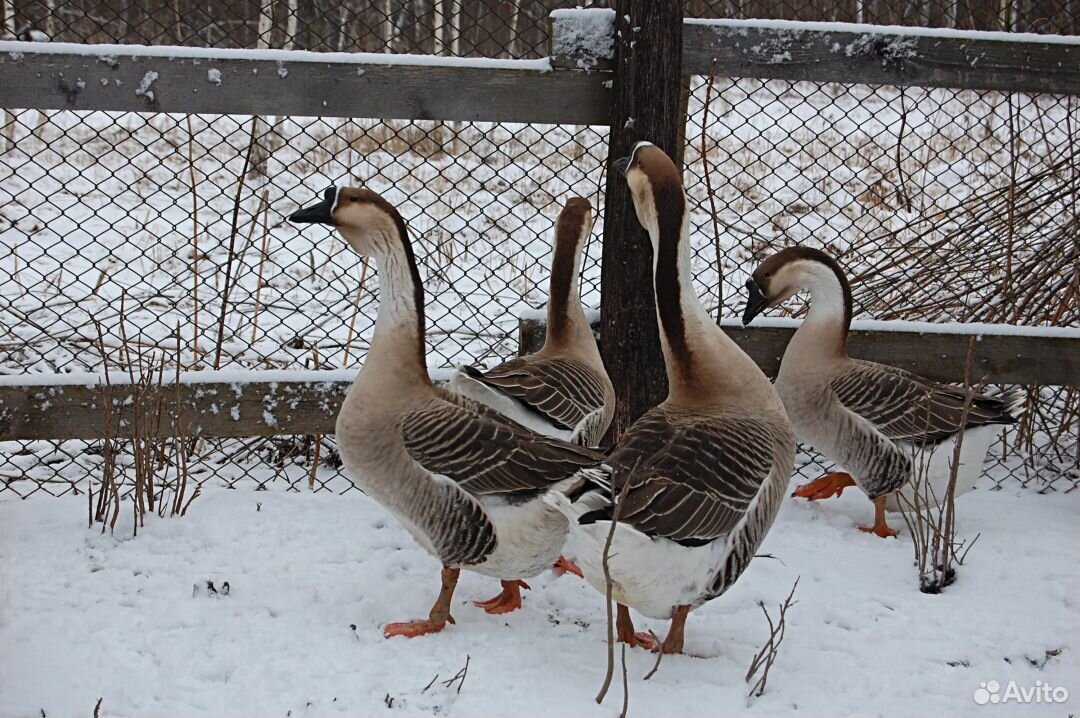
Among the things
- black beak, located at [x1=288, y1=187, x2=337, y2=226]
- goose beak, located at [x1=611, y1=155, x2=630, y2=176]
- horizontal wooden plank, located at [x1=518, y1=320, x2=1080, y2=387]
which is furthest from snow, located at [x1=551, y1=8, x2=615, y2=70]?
black beak, located at [x1=288, y1=187, x2=337, y2=226]

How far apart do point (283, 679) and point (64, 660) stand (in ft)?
1.89

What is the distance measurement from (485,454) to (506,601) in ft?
1.72

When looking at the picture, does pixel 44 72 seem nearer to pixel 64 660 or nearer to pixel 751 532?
pixel 64 660

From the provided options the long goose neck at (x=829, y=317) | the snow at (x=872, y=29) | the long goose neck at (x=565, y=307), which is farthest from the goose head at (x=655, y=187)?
the long goose neck at (x=829, y=317)

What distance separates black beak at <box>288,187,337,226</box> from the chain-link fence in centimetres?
80

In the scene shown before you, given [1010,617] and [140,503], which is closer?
[1010,617]

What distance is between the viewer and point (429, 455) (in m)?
2.82

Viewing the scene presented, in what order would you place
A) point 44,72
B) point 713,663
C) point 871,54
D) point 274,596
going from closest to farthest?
1. point 713,663
2. point 274,596
3. point 44,72
4. point 871,54

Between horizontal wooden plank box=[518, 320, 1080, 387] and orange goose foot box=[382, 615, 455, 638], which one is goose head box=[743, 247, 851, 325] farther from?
orange goose foot box=[382, 615, 455, 638]

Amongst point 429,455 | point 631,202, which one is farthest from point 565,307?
point 429,455

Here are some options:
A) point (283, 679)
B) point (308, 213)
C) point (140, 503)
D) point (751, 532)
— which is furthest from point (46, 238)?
point (751, 532)

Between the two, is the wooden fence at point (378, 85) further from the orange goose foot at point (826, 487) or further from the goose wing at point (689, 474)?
the goose wing at point (689, 474)

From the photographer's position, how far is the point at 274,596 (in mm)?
2982

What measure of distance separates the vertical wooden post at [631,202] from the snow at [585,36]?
6 cm
